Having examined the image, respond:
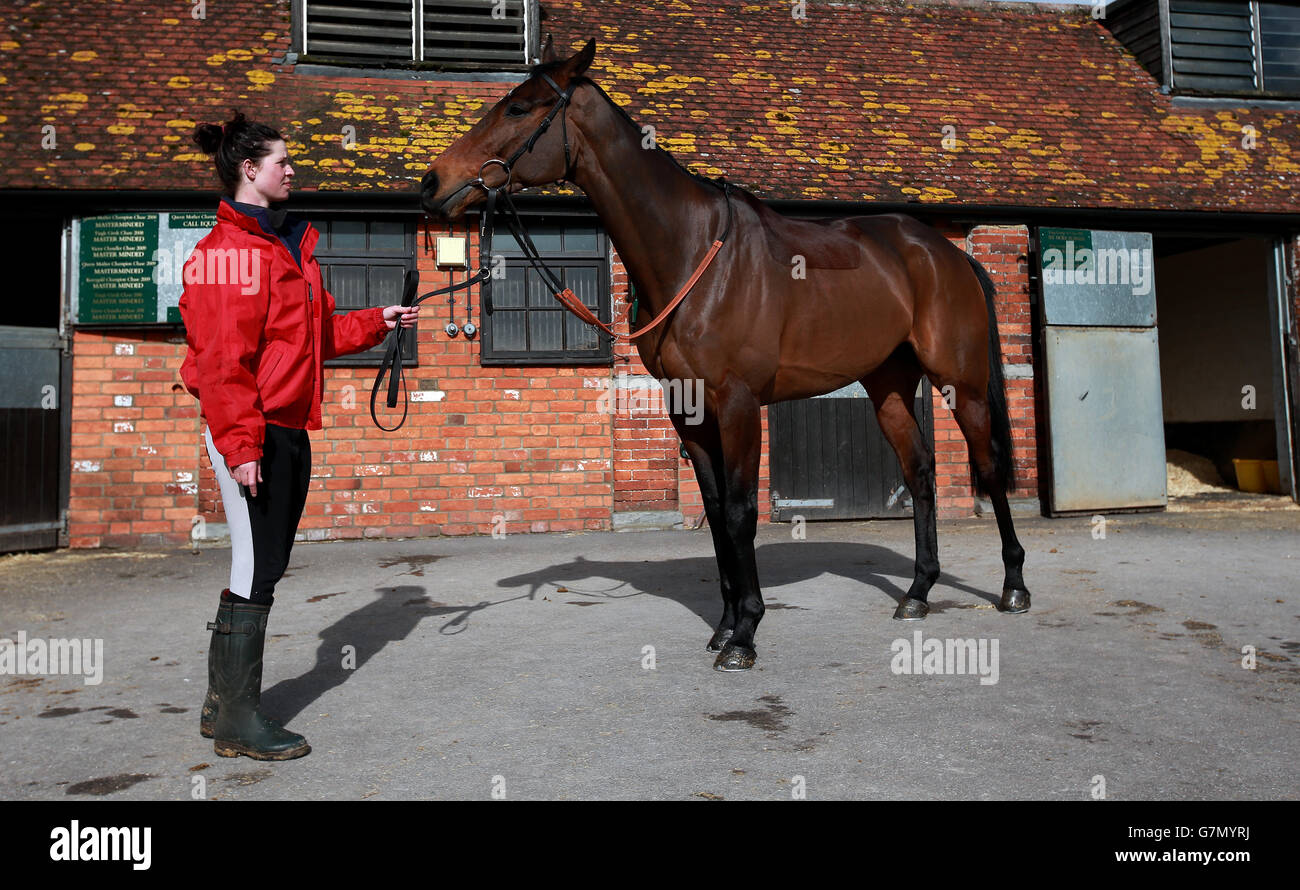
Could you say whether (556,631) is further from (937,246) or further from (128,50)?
(128,50)

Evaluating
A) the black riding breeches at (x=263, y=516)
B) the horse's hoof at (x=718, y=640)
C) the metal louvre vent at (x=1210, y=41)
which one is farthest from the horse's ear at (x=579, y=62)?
the metal louvre vent at (x=1210, y=41)

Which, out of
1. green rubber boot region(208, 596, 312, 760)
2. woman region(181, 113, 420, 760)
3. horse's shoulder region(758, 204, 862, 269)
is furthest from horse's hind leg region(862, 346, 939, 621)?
green rubber boot region(208, 596, 312, 760)

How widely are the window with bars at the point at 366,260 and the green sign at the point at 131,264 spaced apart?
45.1 inches

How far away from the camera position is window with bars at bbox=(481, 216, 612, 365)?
9523 millimetres

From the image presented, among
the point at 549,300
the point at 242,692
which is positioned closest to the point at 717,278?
the point at 242,692

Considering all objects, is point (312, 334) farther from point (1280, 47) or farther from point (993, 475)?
point (1280, 47)

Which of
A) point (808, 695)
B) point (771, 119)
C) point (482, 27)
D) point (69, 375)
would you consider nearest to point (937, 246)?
point (808, 695)

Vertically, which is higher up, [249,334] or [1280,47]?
[1280,47]

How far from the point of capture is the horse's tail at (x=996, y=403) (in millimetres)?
5360

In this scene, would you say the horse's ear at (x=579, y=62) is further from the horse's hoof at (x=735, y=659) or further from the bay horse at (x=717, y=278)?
the horse's hoof at (x=735, y=659)

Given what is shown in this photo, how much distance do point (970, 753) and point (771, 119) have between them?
30.4ft

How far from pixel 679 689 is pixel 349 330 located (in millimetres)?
1937

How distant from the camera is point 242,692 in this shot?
3.05 metres

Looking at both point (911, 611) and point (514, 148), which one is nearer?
point (514, 148)
